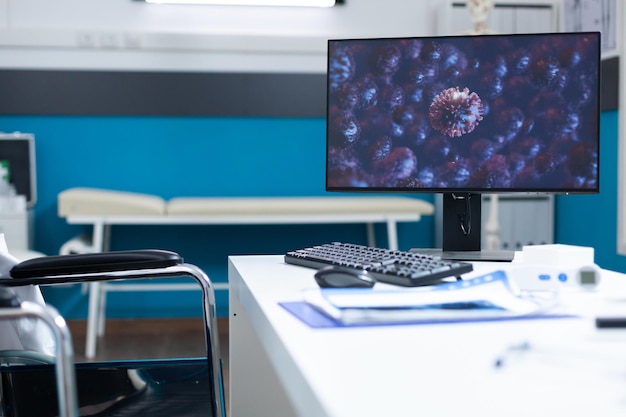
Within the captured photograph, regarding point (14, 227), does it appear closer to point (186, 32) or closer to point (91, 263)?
point (186, 32)

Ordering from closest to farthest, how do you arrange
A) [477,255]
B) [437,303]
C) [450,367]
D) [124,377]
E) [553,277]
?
1. [450,367]
2. [437,303]
3. [553,277]
4. [124,377]
5. [477,255]

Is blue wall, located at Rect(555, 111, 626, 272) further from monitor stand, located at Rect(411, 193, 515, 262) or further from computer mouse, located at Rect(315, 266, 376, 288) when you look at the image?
computer mouse, located at Rect(315, 266, 376, 288)

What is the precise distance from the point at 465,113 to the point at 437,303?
75cm

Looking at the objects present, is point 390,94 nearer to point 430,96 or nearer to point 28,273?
point 430,96

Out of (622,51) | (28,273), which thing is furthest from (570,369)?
(622,51)

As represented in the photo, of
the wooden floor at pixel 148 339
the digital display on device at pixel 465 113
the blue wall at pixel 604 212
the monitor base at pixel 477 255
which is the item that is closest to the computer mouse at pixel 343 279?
the monitor base at pixel 477 255

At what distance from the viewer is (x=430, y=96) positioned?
5.36 feet

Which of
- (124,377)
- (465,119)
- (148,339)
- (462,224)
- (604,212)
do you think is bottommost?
(148,339)

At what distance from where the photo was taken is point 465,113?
1615 mm

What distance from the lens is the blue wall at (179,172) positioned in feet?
12.7

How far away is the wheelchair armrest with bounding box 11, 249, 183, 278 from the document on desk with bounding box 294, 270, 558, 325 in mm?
288

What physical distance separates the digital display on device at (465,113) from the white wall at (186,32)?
2.35m

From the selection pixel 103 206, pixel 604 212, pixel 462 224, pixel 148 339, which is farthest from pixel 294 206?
pixel 462 224

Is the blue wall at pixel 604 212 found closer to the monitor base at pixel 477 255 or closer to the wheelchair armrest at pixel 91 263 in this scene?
the monitor base at pixel 477 255
